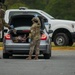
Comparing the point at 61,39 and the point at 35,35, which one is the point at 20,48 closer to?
the point at 35,35

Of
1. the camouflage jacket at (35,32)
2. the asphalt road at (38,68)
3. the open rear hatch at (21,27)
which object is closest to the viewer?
the asphalt road at (38,68)

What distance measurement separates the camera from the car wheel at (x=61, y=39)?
26359 millimetres

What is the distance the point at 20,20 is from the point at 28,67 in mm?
4603

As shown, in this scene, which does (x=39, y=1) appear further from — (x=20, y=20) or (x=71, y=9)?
(x=20, y=20)

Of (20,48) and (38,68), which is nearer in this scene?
(38,68)

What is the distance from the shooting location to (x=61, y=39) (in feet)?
87.0

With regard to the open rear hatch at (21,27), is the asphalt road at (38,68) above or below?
below

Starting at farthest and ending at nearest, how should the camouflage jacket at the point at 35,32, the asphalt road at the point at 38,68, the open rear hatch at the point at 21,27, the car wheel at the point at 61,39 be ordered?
1. the car wheel at the point at 61,39
2. the open rear hatch at the point at 21,27
3. the camouflage jacket at the point at 35,32
4. the asphalt road at the point at 38,68

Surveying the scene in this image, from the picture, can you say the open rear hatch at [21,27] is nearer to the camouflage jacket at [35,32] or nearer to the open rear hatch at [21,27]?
the open rear hatch at [21,27]

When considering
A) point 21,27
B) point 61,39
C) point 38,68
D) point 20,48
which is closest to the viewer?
point 38,68

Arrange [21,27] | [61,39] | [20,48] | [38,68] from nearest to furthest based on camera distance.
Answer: [38,68] → [20,48] → [21,27] → [61,39]

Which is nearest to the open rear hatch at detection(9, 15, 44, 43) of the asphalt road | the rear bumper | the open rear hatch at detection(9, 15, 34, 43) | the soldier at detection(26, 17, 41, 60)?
the open rear hatch at detection(9, 15, 34, 43)

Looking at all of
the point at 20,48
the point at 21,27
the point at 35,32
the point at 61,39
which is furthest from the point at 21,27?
the point at 61,39

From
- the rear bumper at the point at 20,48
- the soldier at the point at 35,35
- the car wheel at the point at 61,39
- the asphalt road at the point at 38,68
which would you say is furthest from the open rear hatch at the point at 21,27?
the car wheel at the point at 61,39
